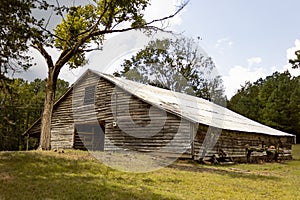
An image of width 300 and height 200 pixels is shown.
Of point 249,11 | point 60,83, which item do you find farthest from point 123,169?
point 60,83

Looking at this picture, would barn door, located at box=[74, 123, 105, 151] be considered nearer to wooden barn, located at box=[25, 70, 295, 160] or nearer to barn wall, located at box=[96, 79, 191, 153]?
wooden barn, located at box=[25, 70, 295, 160]

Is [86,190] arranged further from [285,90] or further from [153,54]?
[285,90]

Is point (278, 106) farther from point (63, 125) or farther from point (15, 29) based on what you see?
point (15, 29)

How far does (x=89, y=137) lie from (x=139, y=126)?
6593 mm

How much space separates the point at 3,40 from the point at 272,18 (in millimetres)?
12654

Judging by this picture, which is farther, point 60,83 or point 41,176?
point 60,83

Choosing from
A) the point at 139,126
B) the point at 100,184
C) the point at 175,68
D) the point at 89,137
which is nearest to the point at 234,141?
the point at 139,126

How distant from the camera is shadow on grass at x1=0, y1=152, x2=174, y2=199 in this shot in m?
6.88

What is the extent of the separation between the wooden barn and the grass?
589cm

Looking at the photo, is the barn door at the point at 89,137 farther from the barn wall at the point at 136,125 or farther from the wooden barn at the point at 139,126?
the barn wall at the point at 136,125

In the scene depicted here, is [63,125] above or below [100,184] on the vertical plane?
above

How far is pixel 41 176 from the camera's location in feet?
28.7

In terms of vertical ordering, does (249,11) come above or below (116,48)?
above

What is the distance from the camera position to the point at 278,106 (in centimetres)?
4281
